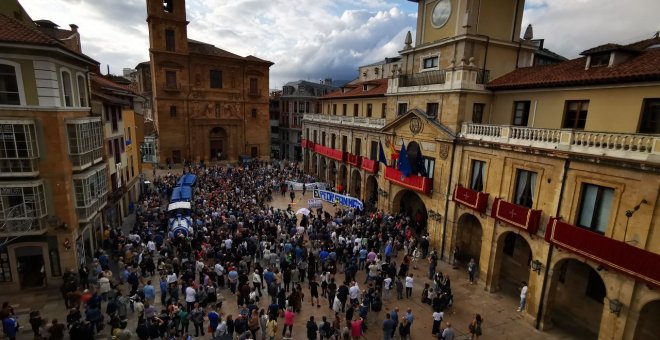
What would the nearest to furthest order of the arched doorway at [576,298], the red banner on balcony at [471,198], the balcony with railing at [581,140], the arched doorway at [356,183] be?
1. the balcony with railing at [581,140]
2. the arched doorway at [576,298]
3. the red banner on balcony at [471,198]
4. the arched doorway at [356,183]

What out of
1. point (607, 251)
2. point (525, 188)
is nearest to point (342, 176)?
point (525, 188)

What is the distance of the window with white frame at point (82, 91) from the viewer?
1778cm

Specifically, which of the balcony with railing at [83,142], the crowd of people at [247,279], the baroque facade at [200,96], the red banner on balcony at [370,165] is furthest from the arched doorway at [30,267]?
the baroque facade at [200,96]

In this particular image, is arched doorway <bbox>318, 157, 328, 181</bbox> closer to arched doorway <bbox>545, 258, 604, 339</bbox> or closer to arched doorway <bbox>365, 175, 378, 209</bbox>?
arched doorway <bbox>365, 175, 378, 209</bbox>

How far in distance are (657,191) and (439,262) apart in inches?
484

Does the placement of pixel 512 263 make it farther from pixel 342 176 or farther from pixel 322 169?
pixel 322 169

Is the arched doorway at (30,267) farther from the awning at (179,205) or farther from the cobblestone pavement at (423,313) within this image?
the awning at (179,205)

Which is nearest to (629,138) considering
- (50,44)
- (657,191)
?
(657,191)

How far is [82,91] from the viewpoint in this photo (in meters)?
18.2

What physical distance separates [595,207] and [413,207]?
1465cm

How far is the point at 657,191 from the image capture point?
11.6 meters

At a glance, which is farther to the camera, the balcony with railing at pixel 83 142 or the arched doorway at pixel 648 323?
the balcony with railing at pixel 83 142

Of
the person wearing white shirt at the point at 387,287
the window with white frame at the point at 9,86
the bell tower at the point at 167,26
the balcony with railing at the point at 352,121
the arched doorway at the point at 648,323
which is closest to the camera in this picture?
the arched doorway at the point at 648,323

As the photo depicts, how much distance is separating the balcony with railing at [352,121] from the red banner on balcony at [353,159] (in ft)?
10.2
